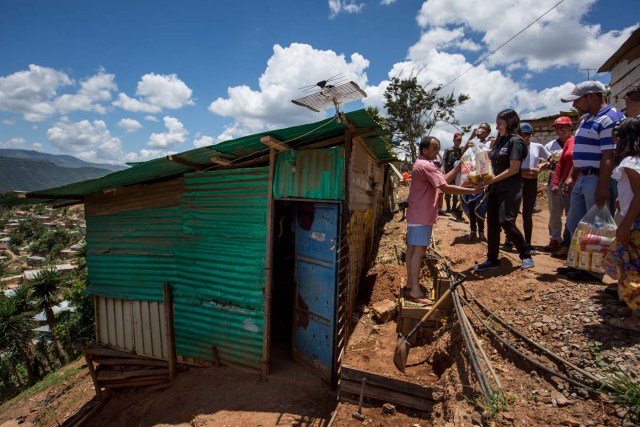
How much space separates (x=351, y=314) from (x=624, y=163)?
14.5ft

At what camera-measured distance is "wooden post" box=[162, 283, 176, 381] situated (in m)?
6.20

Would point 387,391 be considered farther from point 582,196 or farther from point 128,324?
point 128,324

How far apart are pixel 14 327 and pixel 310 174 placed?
2201 centimetres

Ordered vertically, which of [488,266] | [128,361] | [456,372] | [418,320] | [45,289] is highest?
[488,266]

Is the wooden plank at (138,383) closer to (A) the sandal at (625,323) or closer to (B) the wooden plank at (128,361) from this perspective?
(B) the wooden plank at (128,361)

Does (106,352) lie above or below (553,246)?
below

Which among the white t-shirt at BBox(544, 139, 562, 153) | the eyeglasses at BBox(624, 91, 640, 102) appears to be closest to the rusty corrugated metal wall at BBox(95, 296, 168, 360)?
the eyeglasses at BBox(624, 91, 640, 102)

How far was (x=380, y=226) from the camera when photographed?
11.5 metres

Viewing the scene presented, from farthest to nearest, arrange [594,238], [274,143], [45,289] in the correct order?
[45,289]
[274,143]
[594,238]

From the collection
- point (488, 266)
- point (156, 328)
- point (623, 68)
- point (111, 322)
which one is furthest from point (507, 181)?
point (623, 68)

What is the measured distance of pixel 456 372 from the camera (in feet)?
10.7

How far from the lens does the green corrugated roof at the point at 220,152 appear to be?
4.43m

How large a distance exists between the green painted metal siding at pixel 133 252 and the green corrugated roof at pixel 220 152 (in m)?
0.70

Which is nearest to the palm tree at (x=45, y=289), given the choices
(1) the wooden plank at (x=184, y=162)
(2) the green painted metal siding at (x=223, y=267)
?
(2) the green painted metal siding at (x=223, y=267)
